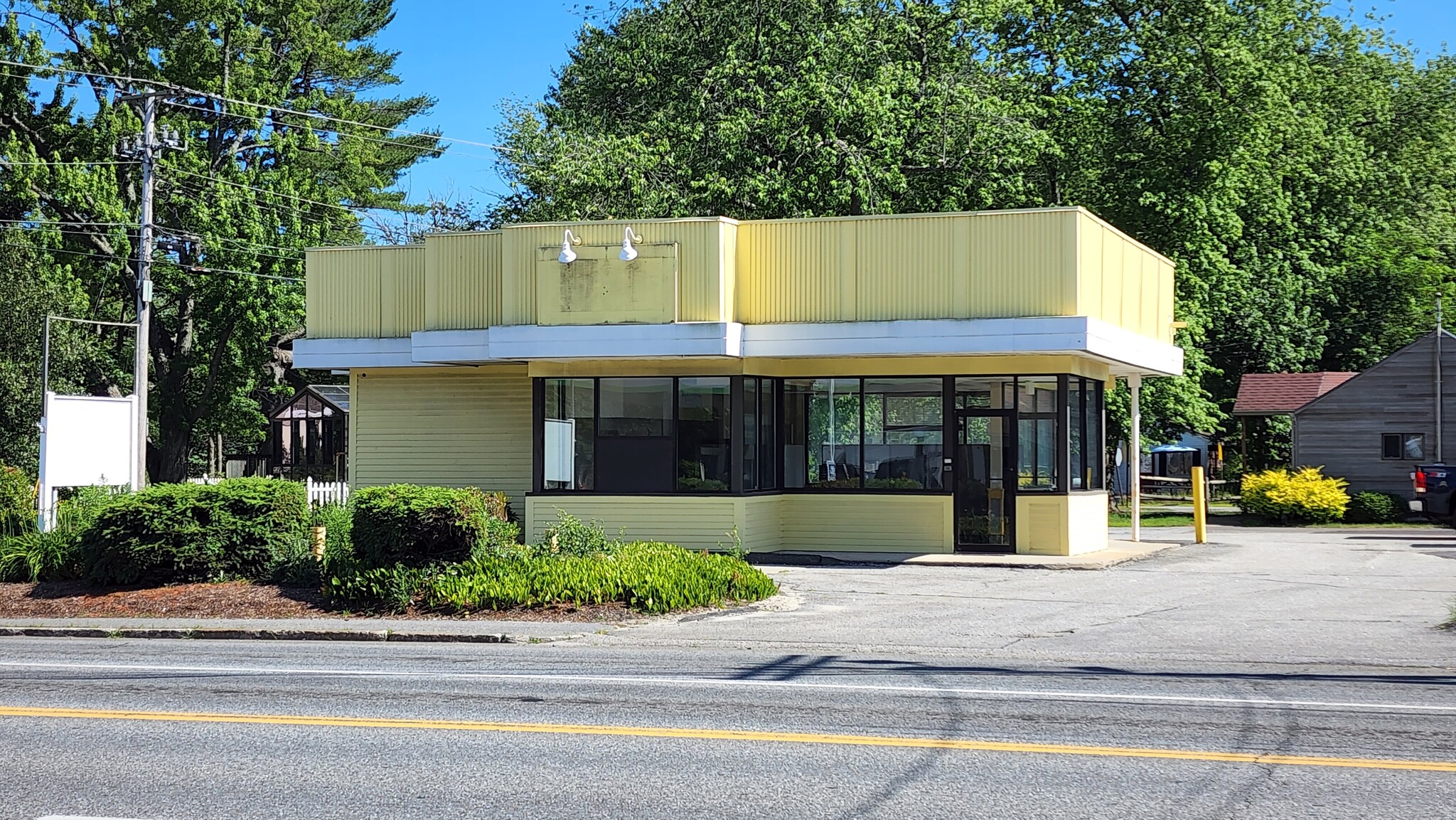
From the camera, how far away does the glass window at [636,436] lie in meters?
23.7

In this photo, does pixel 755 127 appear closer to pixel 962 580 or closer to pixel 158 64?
pixel 962 580

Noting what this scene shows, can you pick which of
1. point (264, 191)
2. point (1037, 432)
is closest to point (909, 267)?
point (1037, 432)

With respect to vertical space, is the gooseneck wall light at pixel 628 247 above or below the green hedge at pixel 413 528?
above

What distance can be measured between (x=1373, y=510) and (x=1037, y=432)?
17.3 m

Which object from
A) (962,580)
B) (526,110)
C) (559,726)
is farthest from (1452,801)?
(526,110)

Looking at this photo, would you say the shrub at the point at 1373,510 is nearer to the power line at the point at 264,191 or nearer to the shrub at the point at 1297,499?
the shrub at the point at 1297,499

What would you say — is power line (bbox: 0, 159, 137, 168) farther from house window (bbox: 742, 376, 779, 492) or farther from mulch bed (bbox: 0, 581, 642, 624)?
mulch bed (bbox: 0, 581, 642, 624)

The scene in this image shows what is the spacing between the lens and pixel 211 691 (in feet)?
35.3

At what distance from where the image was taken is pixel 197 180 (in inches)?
1879

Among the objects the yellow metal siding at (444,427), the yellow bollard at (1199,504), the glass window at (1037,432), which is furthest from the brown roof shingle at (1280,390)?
the yellow metal siding at (444,427)

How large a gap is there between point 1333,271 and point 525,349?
28248 mm

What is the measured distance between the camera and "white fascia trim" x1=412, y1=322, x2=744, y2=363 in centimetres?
2266

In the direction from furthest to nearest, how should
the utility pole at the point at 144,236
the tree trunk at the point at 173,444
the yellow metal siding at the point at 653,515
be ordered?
the tree trunk at the point at 173,444
the utility pole at the point at 144,236
the yellow metal siding at the point at 653,515

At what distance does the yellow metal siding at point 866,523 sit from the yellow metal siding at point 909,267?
3.09 metres
